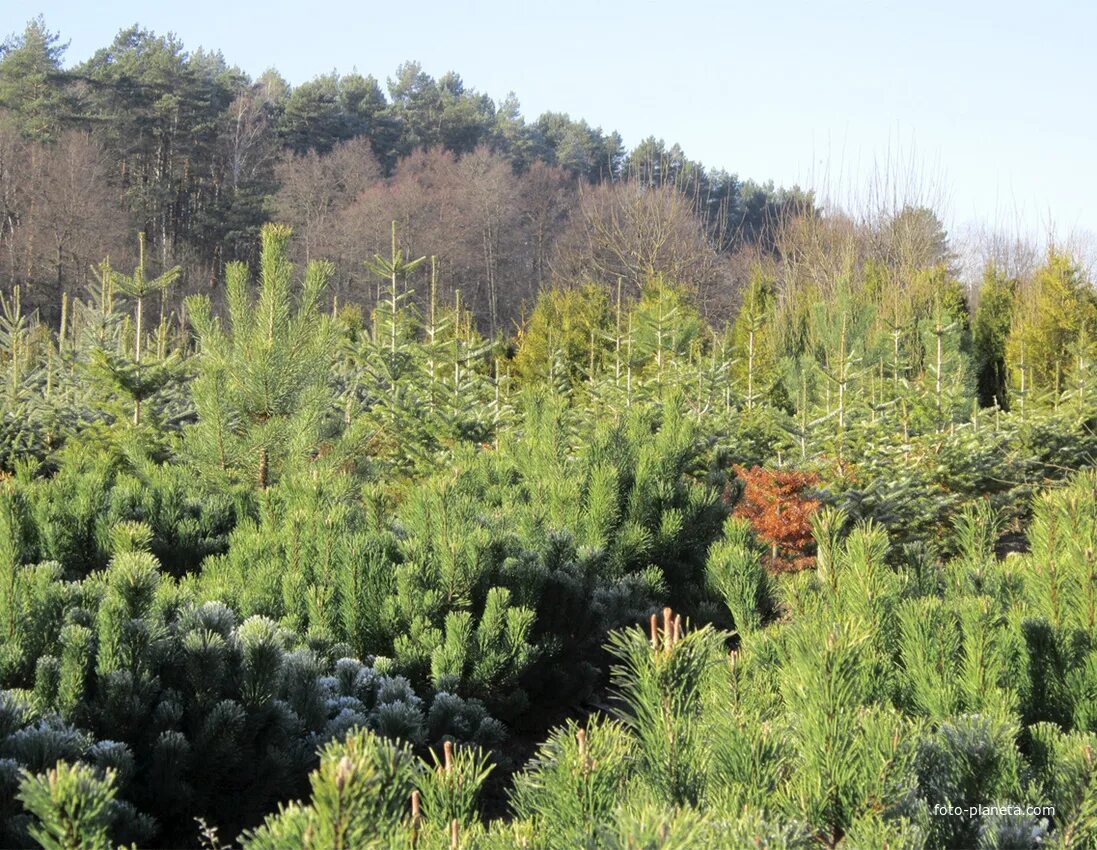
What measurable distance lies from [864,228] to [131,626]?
20858 mm

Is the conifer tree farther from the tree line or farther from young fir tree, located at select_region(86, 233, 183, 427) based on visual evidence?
the tree line

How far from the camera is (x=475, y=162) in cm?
4378

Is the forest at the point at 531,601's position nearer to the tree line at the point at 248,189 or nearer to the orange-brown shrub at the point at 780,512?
the orange-brown shrub at the point at 780,512

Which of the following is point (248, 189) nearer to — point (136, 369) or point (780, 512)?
point (136, 369)

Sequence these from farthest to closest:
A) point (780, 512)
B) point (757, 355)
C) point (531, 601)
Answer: point (757, 355), point (780, 512), point (531, 601)

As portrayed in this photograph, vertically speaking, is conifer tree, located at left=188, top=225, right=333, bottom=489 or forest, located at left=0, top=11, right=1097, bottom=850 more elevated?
conifer tree, located at left=188, top=225, right=333, bottom=489

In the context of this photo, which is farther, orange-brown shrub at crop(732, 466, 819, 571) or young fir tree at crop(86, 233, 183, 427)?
young fir tree at crop(86, 233, 183, 427)

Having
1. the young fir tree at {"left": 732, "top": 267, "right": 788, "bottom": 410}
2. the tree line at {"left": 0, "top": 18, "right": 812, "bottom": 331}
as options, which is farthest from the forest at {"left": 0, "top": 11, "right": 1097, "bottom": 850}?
the tree line at {"left": 0, "top": 18, "right": 812, "bottom": 331}

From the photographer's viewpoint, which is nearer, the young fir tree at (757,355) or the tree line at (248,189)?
the young fir tree at (757,355)

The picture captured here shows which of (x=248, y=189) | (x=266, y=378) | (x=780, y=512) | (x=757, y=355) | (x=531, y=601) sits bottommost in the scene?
(x=531, y=601)

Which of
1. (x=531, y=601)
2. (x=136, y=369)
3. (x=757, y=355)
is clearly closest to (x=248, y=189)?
(x=757, y=355)

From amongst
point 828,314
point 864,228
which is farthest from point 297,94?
point 828,314

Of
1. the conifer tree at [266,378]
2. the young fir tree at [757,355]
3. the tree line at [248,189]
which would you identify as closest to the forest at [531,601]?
the conifer tree at [266,378]

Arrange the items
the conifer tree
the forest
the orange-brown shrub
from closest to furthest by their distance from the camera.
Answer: the forest
the conifer tree
the orange-brown shrub
